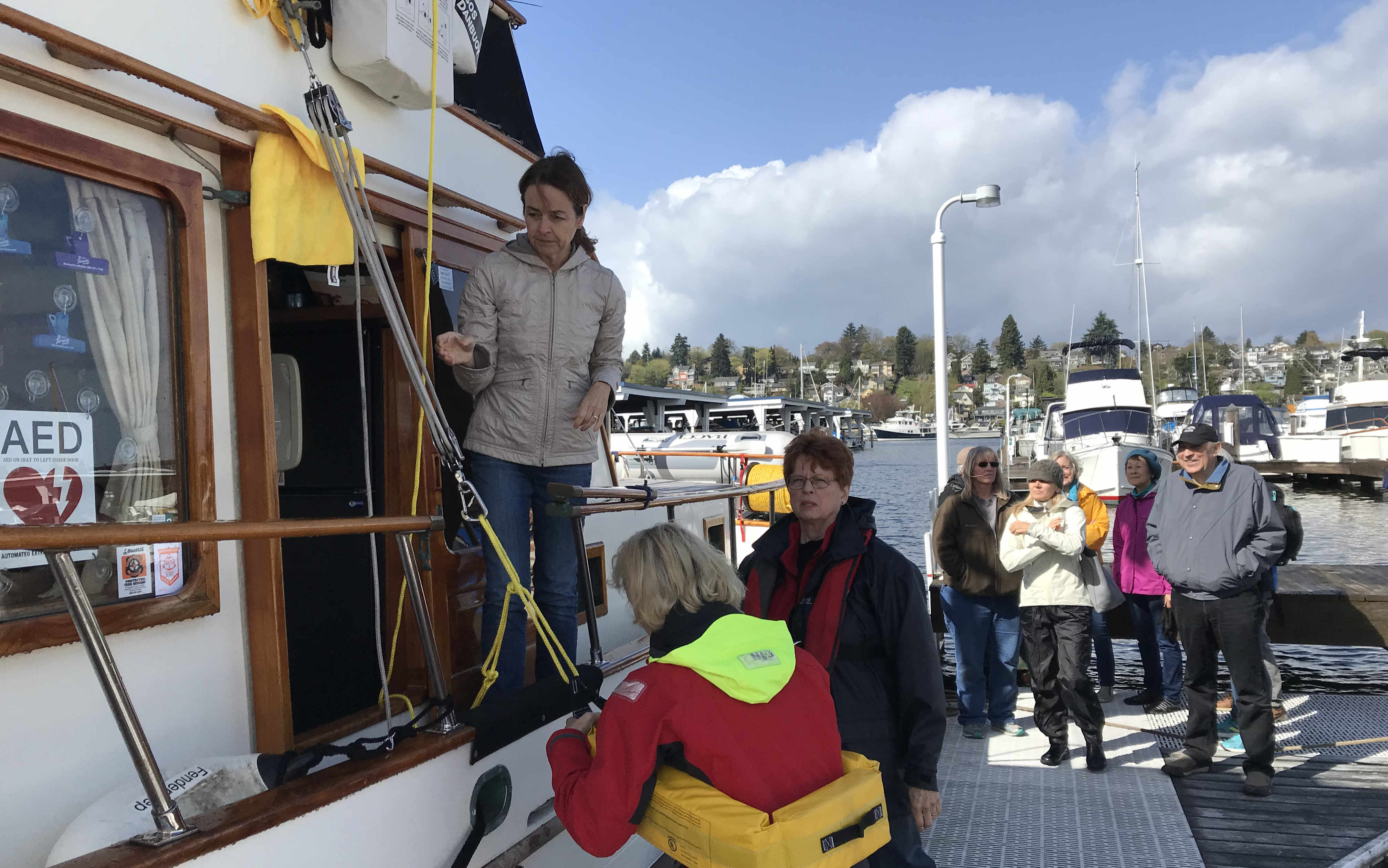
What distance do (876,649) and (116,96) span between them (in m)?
2.37

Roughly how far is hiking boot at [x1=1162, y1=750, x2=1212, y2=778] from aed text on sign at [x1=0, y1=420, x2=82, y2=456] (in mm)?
4925

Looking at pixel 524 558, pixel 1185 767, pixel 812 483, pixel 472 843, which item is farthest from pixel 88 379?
pixel 1185 767

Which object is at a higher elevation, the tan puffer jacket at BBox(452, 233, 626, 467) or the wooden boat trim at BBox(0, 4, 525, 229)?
the wooden boat trim at BBox(0, 4, 525, 229)

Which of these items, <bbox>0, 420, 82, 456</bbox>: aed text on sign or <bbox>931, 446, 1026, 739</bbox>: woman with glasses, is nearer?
<bbox>0, 420, 82, 456</bbox>: aed text on sign

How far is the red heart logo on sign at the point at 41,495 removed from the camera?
1.78 metres

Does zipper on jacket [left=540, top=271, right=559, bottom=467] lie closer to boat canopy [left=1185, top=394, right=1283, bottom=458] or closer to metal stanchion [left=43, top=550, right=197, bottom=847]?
metal stanchion [left=43, top=550, right=197, bottom=847]

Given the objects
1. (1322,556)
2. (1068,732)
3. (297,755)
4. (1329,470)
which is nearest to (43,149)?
(297,755)

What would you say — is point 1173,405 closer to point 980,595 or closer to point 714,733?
point 980,595

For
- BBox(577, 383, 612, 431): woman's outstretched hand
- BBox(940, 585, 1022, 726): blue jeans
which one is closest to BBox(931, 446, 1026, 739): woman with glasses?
BBox(940, 585, 1022, 726): blue jeans

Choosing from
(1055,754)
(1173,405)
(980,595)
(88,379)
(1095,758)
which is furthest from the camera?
(1173,405)

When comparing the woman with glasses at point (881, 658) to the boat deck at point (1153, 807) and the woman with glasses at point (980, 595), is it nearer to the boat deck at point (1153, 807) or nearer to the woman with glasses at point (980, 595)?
the boat deck at point (1153, 807)

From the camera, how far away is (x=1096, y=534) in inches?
189

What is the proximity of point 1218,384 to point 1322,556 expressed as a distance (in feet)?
205

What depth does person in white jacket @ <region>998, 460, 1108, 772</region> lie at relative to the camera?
4.46m
